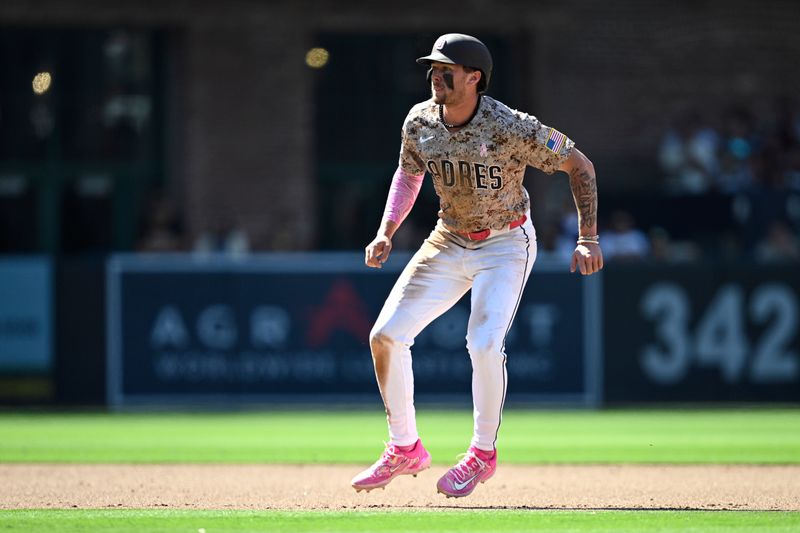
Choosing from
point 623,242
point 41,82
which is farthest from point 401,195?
point 41,82

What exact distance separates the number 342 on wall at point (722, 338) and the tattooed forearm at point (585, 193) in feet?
28.1

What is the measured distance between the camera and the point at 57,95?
21.3 metres

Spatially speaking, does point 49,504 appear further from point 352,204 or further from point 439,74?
point 352,204

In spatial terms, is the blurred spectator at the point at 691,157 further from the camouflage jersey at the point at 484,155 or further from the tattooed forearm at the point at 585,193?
the camouflage jersey at the point at 484,155

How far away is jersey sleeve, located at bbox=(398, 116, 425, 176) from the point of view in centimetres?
765

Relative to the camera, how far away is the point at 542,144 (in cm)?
746

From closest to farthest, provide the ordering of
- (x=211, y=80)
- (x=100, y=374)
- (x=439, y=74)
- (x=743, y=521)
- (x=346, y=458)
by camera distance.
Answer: (x=743, y=521)
(x=439, y=74)
(x=346, y=458)
(x=100, y=374)
(x=211, y=80)

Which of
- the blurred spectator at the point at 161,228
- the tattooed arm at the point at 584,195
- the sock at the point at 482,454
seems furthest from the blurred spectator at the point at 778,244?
the sock at the point at 482,454

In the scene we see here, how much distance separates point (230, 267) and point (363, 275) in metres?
1.43

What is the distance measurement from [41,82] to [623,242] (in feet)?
29.9

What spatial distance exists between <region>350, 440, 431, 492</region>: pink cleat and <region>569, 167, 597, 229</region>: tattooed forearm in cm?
146

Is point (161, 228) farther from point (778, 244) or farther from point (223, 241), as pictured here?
point (778, 244)

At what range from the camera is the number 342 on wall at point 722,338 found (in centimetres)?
1603

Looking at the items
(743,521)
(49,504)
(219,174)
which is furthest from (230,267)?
(743,521)
